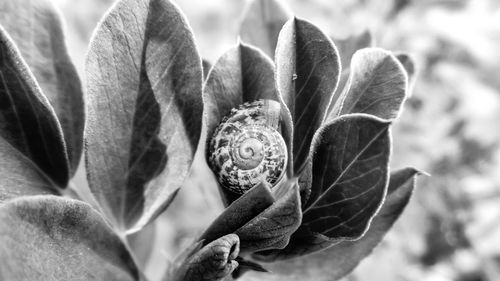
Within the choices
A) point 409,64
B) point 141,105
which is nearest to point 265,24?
point 409,64

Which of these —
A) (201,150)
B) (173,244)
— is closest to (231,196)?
(201,150)

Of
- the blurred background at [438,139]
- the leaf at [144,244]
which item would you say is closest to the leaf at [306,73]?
the leaf at [144,244]

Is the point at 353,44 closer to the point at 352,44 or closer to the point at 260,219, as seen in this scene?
the point at 352,44

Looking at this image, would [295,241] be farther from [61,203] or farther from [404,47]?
[404,47]

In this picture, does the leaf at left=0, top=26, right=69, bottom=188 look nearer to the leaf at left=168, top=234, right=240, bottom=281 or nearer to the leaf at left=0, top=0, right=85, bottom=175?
the leaf at left=0, top=0, right=85, bottom=175

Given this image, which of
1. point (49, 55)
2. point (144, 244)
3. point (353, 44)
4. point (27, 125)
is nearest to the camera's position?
point (27, 125)

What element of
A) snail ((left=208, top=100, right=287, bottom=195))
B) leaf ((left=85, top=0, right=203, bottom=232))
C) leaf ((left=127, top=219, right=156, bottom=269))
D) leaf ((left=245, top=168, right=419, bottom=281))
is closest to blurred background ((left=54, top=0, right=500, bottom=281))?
leaf ((left=127, top=219, right=156, bottom=269))

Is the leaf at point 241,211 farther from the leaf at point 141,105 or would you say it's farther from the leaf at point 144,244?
the leaf at point 144,244
